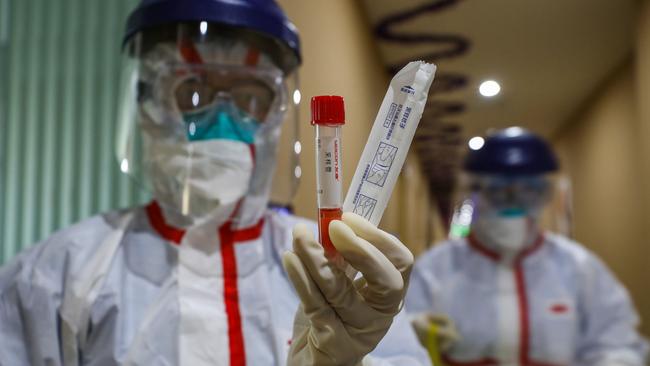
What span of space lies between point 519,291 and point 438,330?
12.3 inches

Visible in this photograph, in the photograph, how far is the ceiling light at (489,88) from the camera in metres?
0.69

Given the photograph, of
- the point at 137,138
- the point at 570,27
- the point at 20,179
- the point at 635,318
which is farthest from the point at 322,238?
the point at 635,318

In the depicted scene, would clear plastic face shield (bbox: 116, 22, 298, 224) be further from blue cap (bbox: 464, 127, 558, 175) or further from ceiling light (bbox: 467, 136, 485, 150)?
blue cap (bbox: 464, 127, 558, 175)

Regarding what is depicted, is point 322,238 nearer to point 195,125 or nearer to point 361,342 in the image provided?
point 361,342

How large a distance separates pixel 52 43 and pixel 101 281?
0.84m

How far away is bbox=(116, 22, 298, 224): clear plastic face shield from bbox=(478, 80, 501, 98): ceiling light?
285 millimetres

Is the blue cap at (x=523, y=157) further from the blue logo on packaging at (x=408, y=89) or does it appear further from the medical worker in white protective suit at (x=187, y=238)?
the blue logo on packaging at (x=408, y=89)

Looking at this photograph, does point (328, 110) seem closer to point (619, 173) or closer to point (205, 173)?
point (205, 173)

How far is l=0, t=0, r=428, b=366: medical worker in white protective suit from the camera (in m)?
0.89

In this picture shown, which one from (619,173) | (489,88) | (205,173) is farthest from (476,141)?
(619,173)

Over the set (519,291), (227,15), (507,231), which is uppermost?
(227,15)

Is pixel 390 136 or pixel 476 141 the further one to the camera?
pixel 476 141

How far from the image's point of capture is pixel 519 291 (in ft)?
6.92

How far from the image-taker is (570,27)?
1.20 m
